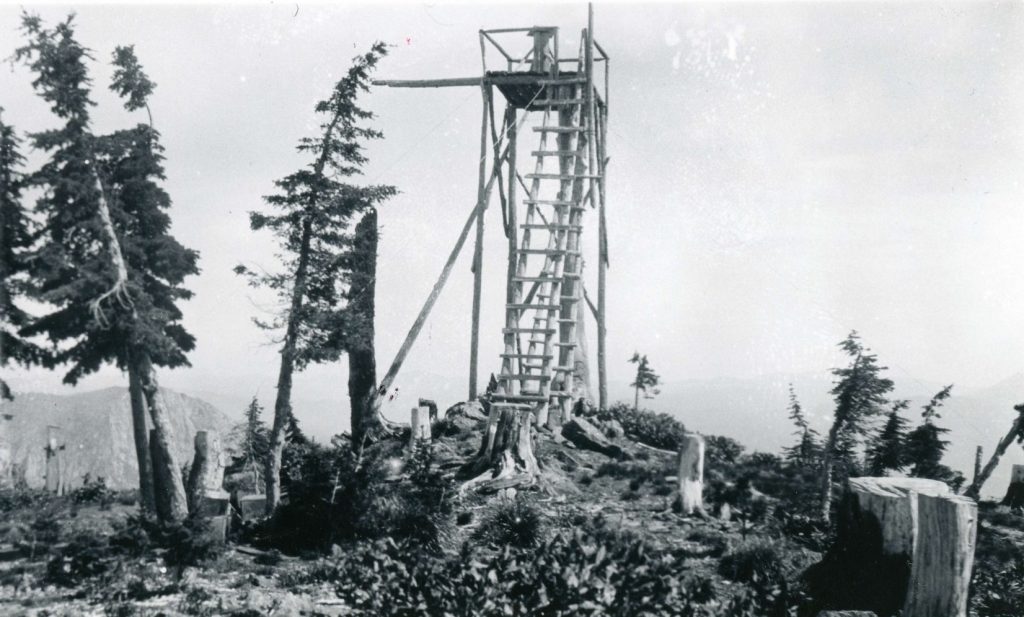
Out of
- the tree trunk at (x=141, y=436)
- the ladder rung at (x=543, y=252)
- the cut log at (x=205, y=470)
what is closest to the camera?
the cut log at (x=205, y=470)

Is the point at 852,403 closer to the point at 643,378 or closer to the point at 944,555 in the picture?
the point at 944,555

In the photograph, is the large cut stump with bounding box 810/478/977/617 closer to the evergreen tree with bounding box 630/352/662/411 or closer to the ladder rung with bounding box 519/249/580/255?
the ladder rung with bounding box 519/249/580/255

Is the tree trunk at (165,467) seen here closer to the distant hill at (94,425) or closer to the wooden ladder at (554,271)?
the wooden ladder at (554,271)

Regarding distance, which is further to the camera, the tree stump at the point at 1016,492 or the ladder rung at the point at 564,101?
the ladder rung at the point at 564,101

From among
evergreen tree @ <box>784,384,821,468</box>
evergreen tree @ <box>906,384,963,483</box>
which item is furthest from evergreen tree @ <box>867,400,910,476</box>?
evergreen tree @ <box>784,384,821,468</box>

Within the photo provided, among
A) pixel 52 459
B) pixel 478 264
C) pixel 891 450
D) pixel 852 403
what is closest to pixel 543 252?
pixel 478 264

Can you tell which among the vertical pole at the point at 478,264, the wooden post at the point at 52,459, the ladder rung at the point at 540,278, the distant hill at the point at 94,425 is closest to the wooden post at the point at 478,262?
the vertical pole at the point at 478,264
